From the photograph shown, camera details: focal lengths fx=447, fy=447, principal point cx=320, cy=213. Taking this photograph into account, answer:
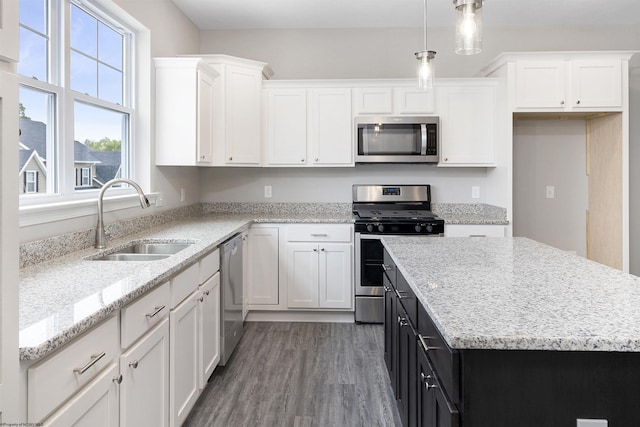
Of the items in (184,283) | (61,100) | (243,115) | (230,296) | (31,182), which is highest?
(243,115)

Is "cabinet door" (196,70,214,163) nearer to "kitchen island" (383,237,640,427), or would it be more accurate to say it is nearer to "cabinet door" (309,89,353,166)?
"cabinet door" (309,89,353,166)

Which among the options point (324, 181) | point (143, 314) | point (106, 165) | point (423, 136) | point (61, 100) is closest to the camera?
point (143, 314)

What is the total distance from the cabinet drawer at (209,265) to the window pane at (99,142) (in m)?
0.84

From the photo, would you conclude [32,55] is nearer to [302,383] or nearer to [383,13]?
[302,383]

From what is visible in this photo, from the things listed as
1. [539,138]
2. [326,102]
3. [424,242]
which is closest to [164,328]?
[424,242]

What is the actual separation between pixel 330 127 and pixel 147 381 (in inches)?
115

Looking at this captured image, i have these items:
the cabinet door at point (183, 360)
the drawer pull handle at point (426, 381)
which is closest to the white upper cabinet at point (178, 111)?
the cabinet door at point (183, 360)

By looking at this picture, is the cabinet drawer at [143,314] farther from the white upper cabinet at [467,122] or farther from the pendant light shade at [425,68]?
the white upper cabinet at [467,122]

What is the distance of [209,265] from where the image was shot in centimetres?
259

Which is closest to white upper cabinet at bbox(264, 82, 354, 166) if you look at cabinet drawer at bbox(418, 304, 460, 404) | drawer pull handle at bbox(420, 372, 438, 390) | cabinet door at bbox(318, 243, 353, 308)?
cabinet door at bbox(318, 243, 353, 308)

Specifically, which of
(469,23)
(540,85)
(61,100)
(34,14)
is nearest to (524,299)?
(469,23)

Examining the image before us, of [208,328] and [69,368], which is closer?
[69,368]

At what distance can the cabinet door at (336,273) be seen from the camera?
391cm

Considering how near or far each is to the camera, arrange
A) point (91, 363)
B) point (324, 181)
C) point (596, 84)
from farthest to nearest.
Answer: point (324, 181), point (596, 84), point (91, 363)
